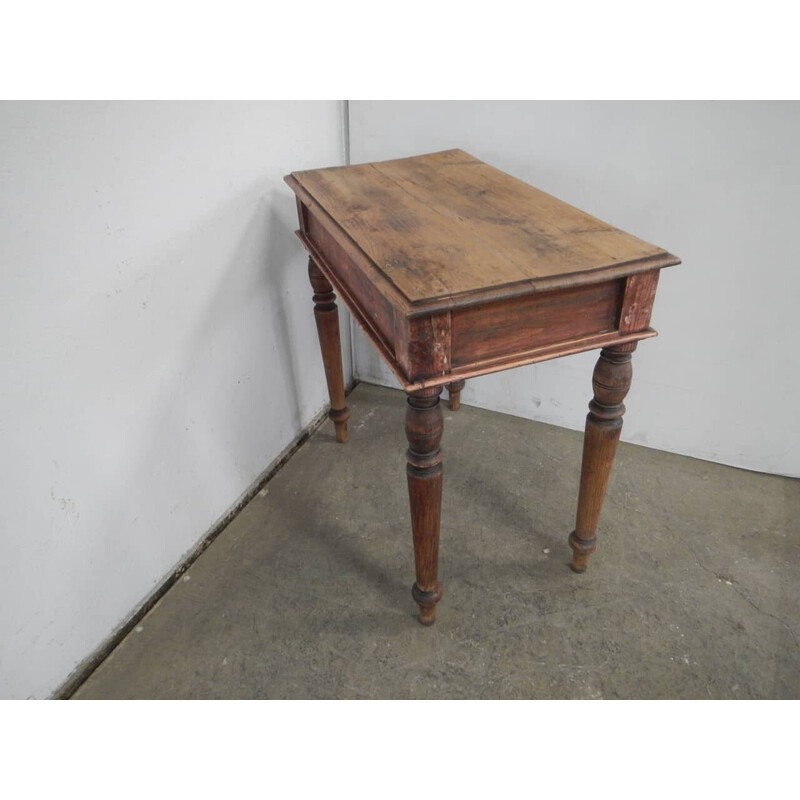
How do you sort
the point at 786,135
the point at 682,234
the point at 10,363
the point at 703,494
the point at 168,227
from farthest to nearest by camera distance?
1. the point at 703,494
2. the point at 682,234
3. the point at 786,135
4. the point at 168,227
5. the point at 10,363

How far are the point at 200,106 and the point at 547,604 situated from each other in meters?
1.36

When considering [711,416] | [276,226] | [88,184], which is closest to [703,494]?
[711,416]

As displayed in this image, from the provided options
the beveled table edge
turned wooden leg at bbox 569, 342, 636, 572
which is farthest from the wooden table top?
turned wooden leg at bbox 569, 342, 636, 572

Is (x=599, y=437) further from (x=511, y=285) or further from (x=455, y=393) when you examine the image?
(x=455, y=393)

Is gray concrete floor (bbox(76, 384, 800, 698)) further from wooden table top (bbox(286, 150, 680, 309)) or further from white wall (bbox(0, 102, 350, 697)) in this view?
wooden table top (bbox(286, 150, 680, 309))

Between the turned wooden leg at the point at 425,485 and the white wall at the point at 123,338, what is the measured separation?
1.98 feet

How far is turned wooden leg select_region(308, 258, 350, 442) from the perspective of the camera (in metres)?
1.73

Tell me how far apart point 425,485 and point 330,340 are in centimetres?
76

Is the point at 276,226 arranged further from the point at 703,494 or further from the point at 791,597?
the point at 791,597

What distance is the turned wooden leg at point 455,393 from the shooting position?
207 centimetres

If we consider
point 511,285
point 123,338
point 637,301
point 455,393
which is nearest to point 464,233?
point 511,285

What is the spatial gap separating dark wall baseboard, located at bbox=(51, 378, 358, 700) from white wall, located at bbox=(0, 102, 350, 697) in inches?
0.9

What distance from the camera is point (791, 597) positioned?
1.47 meters

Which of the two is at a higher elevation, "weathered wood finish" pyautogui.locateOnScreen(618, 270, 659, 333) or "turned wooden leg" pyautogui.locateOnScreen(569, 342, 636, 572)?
"weathered wood finish" pyautogui.locateOnScreen(618, 270, 659, 333)
